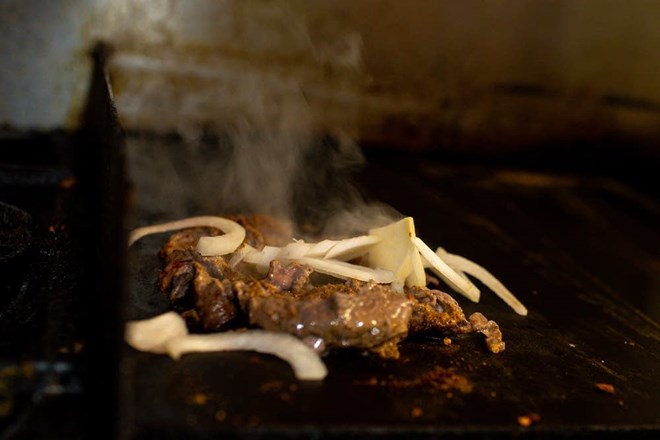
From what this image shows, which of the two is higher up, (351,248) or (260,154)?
(351,248)

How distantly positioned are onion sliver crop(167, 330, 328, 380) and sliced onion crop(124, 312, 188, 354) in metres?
0.04

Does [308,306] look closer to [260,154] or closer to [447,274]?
[447,274]

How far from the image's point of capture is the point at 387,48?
576 centimetres

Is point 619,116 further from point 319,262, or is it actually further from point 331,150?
point 319,262

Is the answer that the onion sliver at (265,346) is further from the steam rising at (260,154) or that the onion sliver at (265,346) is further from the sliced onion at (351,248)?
the steam rising at (260,154)

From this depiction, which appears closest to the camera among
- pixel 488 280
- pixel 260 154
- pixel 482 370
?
pixel 482 370

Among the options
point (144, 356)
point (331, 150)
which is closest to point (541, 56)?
point (331, 150)

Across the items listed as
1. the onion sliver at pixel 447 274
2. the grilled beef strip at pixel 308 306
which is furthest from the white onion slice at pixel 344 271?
the onion sliver at pixel 447 274

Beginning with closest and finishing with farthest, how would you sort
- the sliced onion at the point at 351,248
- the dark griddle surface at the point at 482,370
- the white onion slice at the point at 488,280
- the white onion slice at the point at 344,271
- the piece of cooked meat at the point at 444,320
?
the dark griddle surface at the point at 482,370
the piece of cooked meat at the point at 444,320
the white onion slice at the point at 344,271
the sliced onion at the point at 351,248
the white onion slice at the point at 488,280

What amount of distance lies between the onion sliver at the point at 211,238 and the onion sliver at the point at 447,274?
826 millimetres

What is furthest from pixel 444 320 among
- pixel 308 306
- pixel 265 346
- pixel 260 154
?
pixel 260 154

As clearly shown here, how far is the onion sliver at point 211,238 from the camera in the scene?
307cm

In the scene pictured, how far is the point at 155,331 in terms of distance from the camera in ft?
8.07

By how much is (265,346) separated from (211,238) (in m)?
0.75
